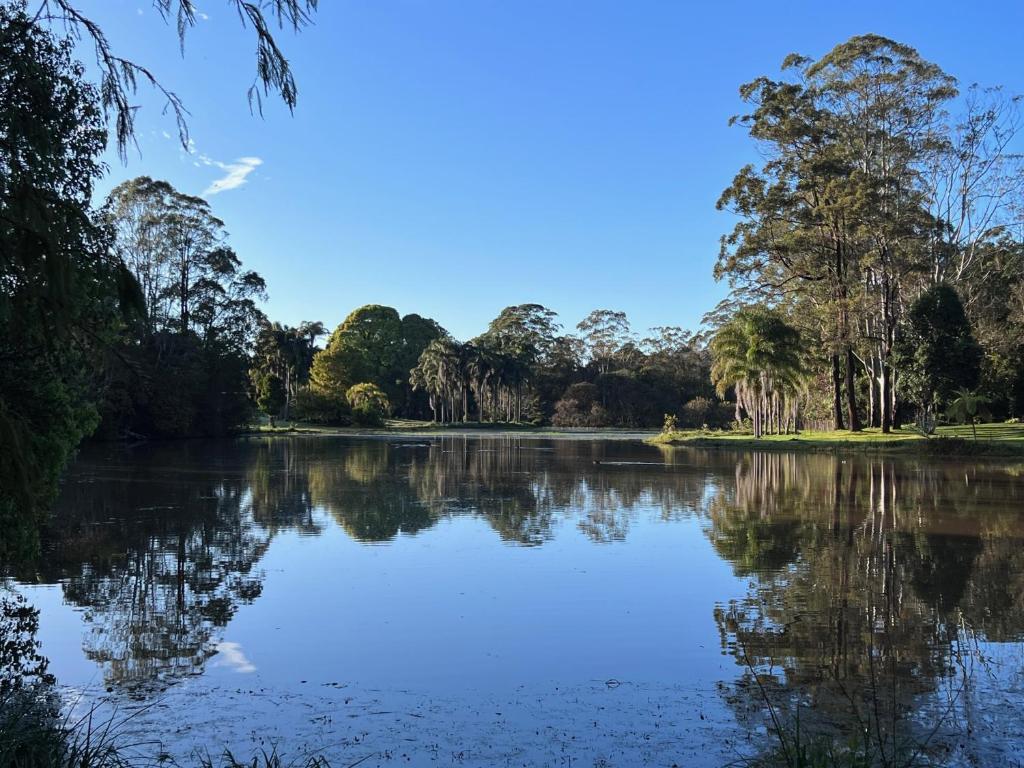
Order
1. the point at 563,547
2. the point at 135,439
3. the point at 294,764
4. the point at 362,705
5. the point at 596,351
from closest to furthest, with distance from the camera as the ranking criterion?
the point at 294,764 → the point at 362,705 → the point at 563,547 → the point at 135,439 → the point at 596,351

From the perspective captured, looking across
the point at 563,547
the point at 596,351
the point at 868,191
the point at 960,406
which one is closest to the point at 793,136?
the point at 868,191

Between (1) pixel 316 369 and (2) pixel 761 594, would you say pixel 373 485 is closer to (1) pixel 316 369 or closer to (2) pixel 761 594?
(2) pixel 761 594

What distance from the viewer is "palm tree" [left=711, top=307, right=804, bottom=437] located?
44000 mm

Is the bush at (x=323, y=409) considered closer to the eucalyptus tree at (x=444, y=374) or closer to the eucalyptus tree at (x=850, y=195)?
the eucalyptus tree at (x=444, y=374)

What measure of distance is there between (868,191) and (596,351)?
66.1m

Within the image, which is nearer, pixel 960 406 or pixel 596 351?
pixel 960 406

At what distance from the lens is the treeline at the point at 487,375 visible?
247ft

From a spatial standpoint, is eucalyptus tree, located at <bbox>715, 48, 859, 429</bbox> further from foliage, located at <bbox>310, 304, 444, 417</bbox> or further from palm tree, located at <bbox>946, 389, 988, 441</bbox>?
foliage, located at <bbox>310, 304, 444, 417</bbox>

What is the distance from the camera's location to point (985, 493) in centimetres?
1912

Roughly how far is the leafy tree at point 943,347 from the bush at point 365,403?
4753cm

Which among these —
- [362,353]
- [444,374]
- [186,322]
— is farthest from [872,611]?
[362,353]

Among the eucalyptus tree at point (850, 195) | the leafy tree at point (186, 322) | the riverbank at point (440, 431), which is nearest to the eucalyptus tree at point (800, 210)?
the eucalyptus tree at point (850, 195)

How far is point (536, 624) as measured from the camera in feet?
27.2

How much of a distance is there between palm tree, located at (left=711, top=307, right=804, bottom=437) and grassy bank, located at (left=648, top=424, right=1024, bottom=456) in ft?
9.55
